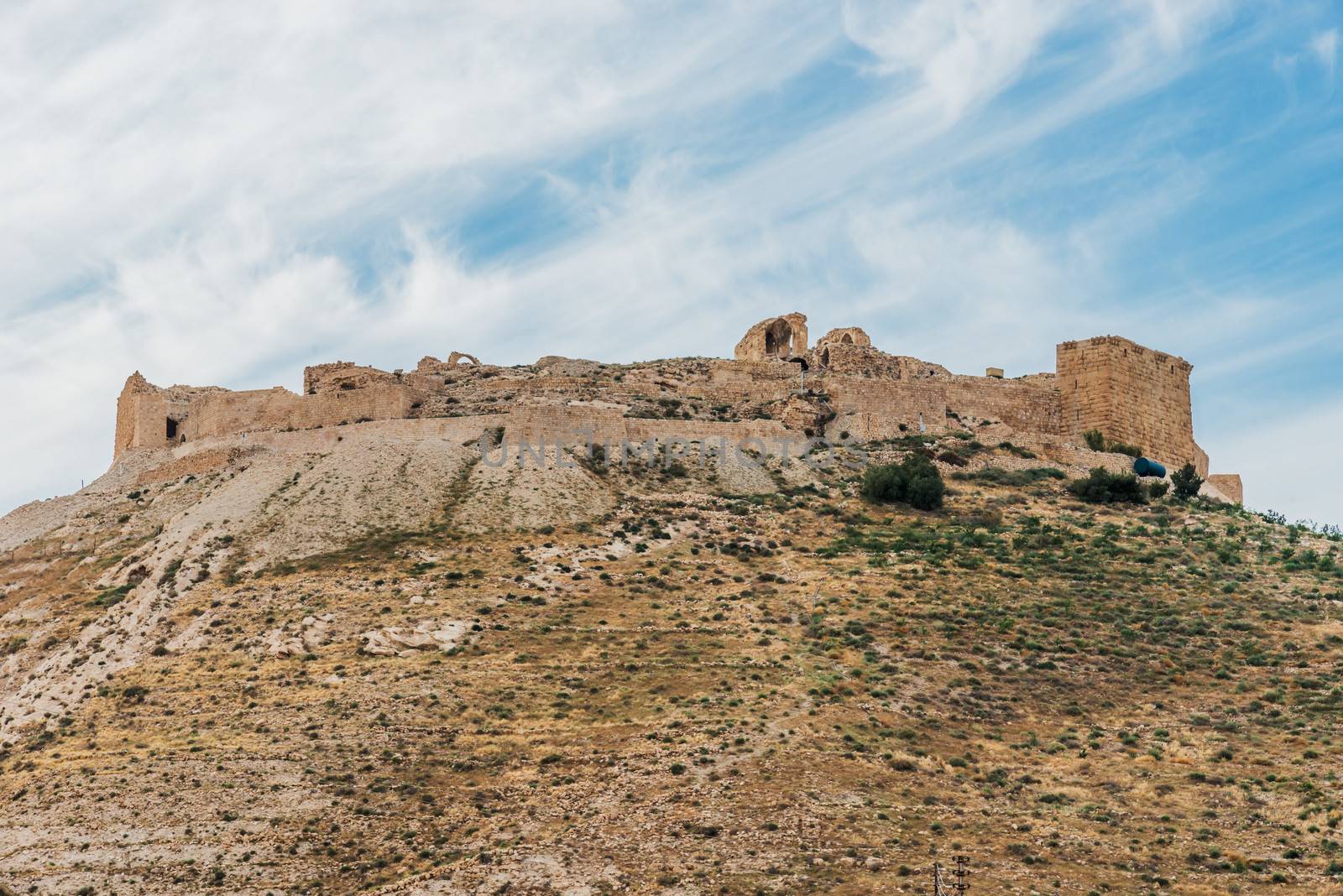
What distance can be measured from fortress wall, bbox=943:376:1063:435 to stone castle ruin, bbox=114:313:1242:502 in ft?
0.12

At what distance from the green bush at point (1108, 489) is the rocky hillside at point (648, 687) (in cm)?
60

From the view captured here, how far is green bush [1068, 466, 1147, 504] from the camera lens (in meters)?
41.4

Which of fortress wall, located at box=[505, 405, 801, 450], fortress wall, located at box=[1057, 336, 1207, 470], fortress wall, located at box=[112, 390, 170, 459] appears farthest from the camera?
fortress wall, located at box=[1057, 336, 1207, 470]

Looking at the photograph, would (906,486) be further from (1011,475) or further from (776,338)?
(776,338)

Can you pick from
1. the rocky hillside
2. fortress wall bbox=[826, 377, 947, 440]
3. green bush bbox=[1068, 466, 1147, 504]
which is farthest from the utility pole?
fortress wall bbox=[826, 377, 947, 440]

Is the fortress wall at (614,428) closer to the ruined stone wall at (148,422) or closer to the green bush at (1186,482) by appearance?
the green bush at (1186,482)

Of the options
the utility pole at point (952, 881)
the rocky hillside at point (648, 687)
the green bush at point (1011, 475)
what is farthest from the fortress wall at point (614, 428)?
the utility pole at point (952, 881)

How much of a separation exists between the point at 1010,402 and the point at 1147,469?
16.0ft

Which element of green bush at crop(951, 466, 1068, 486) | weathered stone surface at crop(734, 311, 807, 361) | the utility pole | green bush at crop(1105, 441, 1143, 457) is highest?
weathered stone surface at crop(734, 311, 807, 361)

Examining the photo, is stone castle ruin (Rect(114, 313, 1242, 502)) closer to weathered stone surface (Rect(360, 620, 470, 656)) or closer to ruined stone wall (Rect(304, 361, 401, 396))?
ruined stone wall (Rect(304, 361, 401, 396))

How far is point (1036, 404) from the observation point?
48625 millimetres

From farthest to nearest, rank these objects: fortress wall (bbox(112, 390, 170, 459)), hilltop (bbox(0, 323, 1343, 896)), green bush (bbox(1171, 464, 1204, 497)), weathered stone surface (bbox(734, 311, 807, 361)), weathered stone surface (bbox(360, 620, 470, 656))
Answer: weathered stone surface (bbox(734, 311, 807, 361)) → fortress wall (bbox(112, 390, 170, 459)) → green bush (bbox(1171, 464, 1204, 497)) → weathered stone surface (bbox(360, 620, 470, 656)) → hilltop (bbox(0, 323, 1343, 896))

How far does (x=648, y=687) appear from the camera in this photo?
28.3 meters

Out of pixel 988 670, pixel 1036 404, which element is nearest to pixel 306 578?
pixel 988 670
